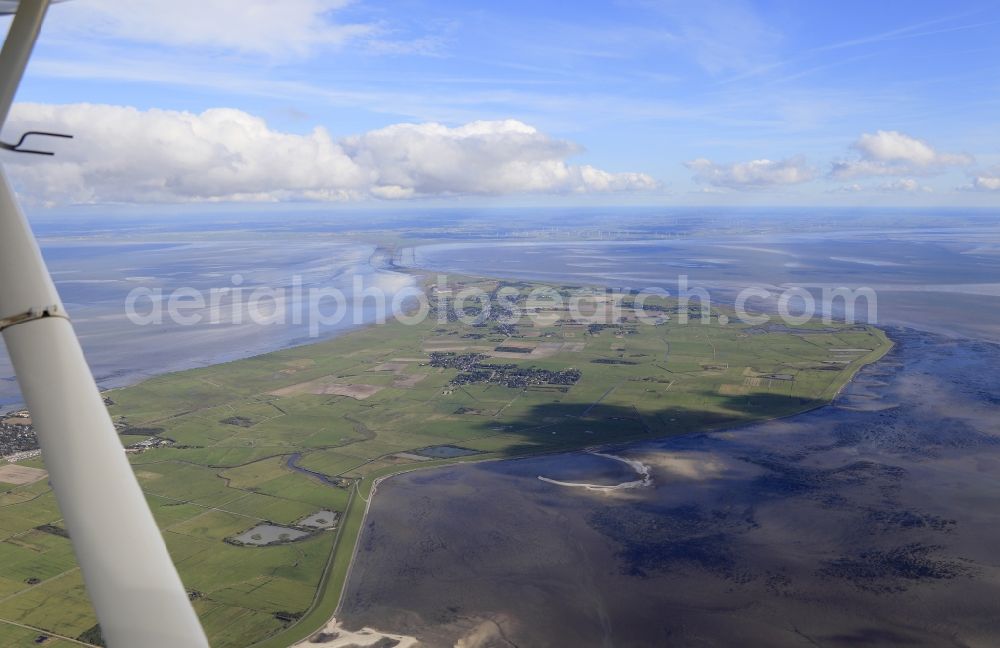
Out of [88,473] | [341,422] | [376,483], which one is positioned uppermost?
[88,473]

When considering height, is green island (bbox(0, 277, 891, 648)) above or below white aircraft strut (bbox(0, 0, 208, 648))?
below

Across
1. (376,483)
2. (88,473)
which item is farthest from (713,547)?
(88,473)

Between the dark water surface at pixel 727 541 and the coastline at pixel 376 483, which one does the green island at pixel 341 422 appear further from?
the dark water surface at pixel 727 541

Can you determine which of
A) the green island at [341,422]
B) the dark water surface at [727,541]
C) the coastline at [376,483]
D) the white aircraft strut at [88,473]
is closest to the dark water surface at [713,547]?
the dark water surface at [727,541]

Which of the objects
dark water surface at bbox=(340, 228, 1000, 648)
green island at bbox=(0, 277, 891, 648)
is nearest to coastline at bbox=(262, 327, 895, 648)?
green island at bbox=(0, 277, 891, 648)

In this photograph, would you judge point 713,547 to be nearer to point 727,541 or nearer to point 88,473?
point 727,541

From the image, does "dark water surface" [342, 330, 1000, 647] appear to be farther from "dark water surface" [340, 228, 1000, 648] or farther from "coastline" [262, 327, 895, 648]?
"coastline" [262, 327, 895, 648]

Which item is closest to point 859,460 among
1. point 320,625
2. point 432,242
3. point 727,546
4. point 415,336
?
point 727,546

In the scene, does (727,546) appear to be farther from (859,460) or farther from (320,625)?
(320,625)
